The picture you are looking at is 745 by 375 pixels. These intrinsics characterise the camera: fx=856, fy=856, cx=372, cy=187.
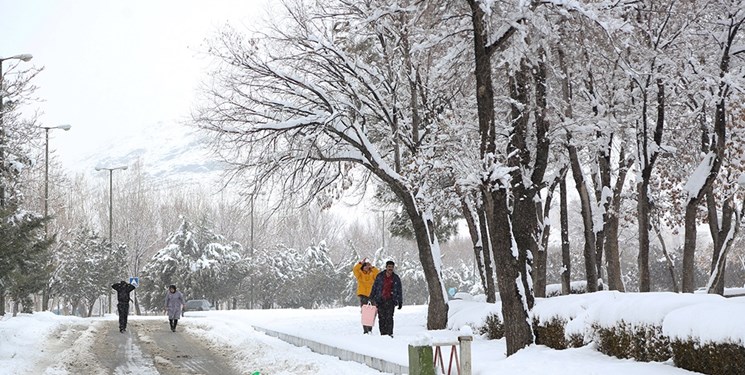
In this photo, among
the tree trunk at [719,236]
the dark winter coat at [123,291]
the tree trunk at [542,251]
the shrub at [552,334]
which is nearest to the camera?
the shrub at [552,334]

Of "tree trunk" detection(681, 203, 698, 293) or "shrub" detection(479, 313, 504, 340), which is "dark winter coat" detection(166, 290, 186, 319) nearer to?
"shrub" detection(479, 313, 504, 340)

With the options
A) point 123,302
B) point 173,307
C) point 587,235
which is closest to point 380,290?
point 587,235

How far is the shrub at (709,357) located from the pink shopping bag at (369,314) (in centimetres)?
1024

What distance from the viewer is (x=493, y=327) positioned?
1753cm

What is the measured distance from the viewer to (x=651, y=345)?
1002 centimetres

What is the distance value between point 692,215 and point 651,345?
9.25m

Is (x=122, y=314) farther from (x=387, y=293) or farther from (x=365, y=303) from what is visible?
(x=387, y=293)

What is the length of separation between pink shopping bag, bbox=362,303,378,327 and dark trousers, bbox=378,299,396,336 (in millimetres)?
261

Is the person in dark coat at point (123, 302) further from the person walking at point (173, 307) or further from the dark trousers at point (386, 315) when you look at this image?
the dark trousers at point (386, 315)

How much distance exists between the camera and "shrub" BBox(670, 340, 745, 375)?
805cm

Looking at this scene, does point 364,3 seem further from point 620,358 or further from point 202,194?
point 202,194

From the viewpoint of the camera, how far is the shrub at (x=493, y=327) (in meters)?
17.2

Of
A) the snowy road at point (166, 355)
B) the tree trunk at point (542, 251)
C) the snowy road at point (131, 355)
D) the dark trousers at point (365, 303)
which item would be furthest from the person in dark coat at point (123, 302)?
the tree trunk at point (542, 251)

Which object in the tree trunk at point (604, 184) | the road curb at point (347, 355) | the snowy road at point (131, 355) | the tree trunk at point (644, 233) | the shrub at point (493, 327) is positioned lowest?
the snowy road at point (131, 355)
